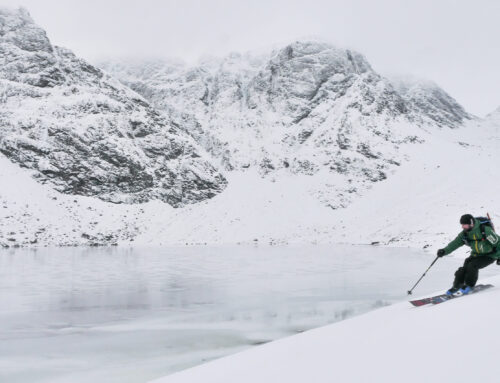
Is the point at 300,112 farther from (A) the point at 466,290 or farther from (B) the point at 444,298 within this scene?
(B) the point at 444,298

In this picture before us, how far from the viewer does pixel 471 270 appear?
7.22m

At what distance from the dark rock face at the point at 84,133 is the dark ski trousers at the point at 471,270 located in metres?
60.6

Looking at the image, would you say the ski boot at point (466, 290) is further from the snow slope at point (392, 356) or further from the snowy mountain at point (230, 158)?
the snowy mountain at point (230, 158)

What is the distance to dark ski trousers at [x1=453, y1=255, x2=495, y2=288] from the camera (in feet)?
23.5

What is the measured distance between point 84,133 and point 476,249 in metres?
67.6

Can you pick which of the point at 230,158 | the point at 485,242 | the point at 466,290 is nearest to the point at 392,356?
the point at 466,290

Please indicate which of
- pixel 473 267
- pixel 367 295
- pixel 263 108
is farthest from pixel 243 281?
pixel 263 108

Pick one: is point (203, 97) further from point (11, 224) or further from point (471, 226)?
point (471, 226)

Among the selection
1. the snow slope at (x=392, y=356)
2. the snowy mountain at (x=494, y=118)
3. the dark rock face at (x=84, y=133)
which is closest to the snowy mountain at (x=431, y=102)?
the snowy mountain at (x=494, y=118)

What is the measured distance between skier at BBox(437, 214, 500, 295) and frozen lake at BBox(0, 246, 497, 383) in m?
3.24

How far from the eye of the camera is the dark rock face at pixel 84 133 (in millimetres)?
62844

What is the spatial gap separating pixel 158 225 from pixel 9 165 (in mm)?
23983

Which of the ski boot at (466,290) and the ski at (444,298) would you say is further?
the ski boot at (466,290)

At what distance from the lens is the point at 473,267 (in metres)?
7.24
